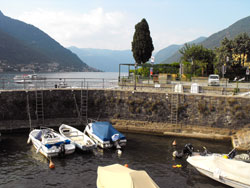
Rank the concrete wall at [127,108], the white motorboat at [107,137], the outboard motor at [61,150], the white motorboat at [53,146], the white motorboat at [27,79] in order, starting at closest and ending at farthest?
the white motorboat at [53,146] < the outboard motor at [61,150] < the white motorboat at [107,137] < the concrete wall at [127,108] < the white motorboat at [27,79]

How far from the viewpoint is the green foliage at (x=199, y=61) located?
50812 millimetres

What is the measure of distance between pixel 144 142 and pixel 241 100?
424 inches

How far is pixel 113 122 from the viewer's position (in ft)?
92.2

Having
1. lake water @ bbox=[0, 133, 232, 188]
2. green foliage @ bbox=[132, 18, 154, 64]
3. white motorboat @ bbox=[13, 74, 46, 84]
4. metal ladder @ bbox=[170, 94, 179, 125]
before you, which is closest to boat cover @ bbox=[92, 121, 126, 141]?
lake water @ bbox=[0, 133, 232, 188]

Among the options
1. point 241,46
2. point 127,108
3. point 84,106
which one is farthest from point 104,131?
point 241,46

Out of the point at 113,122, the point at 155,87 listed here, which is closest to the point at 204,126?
the point at 155,87

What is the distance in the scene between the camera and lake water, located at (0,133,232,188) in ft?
48.3

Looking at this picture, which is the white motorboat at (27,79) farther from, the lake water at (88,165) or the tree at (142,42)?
the tree at (142,42)

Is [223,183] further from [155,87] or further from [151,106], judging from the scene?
[155,87]

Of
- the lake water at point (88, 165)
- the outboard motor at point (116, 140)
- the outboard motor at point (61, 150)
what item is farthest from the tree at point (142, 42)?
the outboard motor at point (61, 150)

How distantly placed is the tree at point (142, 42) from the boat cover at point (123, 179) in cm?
3060

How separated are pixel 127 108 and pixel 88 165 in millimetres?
11820

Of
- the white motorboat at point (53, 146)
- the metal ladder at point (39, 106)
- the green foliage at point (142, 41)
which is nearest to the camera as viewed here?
the white motorboat at point (53, 146)

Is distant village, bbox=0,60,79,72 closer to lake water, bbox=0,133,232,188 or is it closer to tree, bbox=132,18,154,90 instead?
tree, bbox=132,18,154,90
